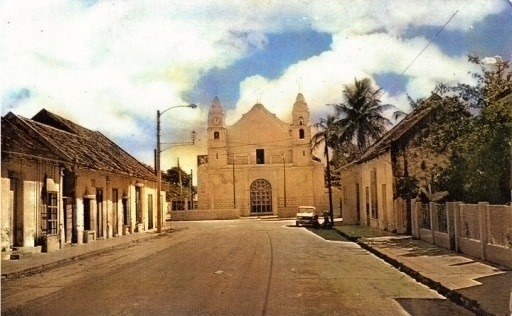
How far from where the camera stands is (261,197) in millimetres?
48000

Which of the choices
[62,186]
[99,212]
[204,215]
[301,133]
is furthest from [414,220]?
[204,215]

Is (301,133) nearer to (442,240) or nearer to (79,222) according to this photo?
(79,222)

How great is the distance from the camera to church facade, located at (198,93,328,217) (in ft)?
104

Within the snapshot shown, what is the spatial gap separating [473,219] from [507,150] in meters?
2.28

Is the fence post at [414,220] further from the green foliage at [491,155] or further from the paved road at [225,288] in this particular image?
the paved road at [225,288]

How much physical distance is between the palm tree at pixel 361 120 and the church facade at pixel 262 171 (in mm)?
1833

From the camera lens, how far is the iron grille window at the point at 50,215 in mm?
19375

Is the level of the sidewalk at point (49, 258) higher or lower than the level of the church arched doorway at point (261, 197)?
lower

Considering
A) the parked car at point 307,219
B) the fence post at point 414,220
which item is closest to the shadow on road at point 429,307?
the fence post at point 414,220

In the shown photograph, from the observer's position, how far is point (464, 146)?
17.8 m

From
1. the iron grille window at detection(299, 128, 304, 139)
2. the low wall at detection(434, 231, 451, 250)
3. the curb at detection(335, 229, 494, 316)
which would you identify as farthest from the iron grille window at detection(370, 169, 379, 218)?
the curb at detection(335, 229, 494, 316)

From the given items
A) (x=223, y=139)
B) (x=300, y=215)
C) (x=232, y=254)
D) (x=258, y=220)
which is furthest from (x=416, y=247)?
(x=258, y=220)

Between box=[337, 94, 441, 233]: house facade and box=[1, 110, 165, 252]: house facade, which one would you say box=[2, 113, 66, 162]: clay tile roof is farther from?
box=[337, 94, 441, 233]: house facade

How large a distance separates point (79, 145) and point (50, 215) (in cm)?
456
